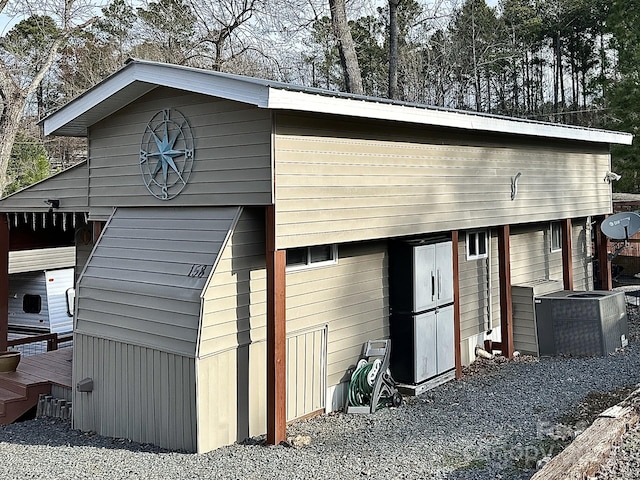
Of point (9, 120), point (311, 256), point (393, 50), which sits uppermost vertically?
point (393, 50)

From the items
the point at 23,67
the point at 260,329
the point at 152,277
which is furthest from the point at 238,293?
the point at 23,67

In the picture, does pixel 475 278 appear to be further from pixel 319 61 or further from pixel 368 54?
pixel 368 54

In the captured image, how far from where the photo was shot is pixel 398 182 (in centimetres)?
690

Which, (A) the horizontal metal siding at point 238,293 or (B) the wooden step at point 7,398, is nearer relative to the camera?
(A) the horizontal metal siding at point 238,293

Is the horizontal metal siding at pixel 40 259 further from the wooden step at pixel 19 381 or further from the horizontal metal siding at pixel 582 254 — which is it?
the horizontal metal siding at pixel 582 254

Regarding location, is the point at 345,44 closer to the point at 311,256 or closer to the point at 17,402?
the point at 311,256

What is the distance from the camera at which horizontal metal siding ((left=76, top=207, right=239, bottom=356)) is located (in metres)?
5.48

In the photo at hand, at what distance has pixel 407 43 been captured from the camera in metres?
22.8

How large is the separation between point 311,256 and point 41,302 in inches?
325

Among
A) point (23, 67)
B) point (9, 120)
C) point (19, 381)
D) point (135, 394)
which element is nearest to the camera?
point (135, 394)

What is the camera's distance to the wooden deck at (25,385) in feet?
22.7

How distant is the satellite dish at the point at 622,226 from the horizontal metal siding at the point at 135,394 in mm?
9318

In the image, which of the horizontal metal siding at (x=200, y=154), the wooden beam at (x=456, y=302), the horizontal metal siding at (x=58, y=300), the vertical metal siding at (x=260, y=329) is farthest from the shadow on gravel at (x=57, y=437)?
the horizontal metal siding at (x=58, y=300)

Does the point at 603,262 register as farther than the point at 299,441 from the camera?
Yes
